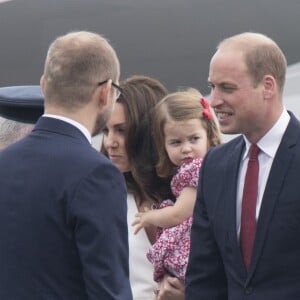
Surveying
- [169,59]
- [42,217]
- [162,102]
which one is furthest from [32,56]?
[42,217]

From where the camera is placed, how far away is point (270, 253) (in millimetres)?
2922

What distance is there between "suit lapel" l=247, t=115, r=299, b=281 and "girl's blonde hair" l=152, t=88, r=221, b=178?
69 centimetres

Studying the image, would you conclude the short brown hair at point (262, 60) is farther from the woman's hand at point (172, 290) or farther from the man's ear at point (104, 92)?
the woman's hand at point (172, 290)

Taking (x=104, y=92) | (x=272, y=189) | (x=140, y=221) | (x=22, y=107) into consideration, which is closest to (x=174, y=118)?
(x=140, y=221)

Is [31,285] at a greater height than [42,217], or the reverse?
[42,217]

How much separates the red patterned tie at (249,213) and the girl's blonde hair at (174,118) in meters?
0.65

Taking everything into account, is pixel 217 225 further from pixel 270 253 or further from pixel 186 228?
pixel 186 228

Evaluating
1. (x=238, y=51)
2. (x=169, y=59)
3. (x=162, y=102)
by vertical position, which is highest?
(x=238, y=51)

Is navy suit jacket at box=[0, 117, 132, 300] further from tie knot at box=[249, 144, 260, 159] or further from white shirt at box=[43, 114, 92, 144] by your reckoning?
tie knot at box=[249, 144, 260, 159]

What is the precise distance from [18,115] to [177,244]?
28.7 inches

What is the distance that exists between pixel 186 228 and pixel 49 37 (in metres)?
2.79

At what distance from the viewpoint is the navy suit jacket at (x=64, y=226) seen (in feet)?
8.47

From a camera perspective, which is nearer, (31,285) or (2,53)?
(31,285)

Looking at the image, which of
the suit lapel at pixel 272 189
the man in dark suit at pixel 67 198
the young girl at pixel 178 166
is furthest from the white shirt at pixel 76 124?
the young girl at pixel 178 166
